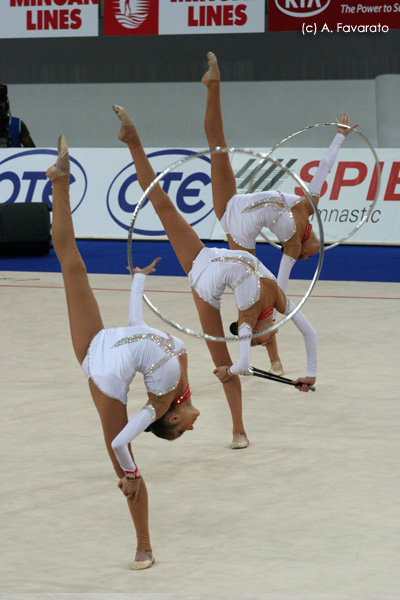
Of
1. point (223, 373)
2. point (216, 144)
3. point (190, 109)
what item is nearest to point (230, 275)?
point (223, 373)

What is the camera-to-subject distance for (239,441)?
13.9ft

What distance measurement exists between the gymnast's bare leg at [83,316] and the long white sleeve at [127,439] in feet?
0.39

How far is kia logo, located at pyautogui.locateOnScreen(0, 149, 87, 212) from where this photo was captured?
12445 mm

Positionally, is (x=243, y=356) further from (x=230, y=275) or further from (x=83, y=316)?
(x=83, y=316)

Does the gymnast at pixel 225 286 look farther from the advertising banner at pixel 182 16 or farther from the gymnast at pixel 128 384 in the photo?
the advertising banner at pixel 182 16

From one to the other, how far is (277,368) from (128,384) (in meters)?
2.64

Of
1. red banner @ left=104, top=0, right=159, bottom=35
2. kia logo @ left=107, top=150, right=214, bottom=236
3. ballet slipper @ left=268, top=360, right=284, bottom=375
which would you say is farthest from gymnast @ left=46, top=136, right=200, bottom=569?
red banner @ left=104, top=0, right=159, bottom=35

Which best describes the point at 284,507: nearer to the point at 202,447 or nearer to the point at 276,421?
the point at 202,447

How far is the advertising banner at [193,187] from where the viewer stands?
11.4m

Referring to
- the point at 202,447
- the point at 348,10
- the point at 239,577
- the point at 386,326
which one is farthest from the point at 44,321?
the point at 348,10

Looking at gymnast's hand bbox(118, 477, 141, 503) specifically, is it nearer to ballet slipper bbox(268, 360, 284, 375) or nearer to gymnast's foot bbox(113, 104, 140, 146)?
gymnast's foot bbox(113, 104, 140, 146)

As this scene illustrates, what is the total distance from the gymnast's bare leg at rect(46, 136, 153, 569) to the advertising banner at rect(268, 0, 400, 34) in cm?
1081

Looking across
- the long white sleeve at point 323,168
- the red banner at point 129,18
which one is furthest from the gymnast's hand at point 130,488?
the red banner at point 129,18

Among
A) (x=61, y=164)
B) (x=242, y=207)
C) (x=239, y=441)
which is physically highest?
(x=61, y=164)
